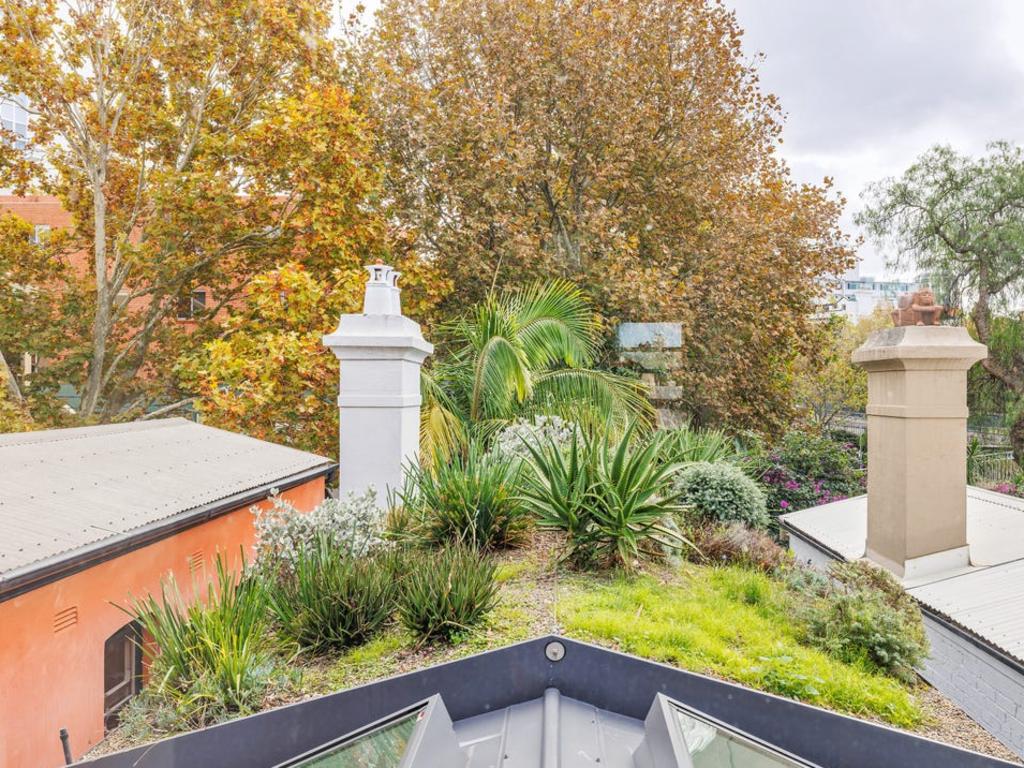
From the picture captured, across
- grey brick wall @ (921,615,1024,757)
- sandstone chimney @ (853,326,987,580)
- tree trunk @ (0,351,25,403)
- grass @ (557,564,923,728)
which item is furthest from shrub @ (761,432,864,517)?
tree trunk @ (0,351,25,403)

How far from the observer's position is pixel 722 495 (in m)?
7.00

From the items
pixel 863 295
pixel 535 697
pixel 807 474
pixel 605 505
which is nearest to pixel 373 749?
pixel 535 697

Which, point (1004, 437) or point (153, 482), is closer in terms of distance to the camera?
point (153, 482)

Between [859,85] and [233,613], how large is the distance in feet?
51.6

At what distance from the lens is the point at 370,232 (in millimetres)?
10969

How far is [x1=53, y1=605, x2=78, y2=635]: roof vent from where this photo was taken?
3.46 m

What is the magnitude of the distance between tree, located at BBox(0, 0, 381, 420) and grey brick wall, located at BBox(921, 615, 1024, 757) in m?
9.29

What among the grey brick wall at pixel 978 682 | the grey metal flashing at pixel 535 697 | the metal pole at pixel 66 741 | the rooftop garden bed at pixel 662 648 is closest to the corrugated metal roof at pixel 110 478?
the metal pole at pixel 66 741

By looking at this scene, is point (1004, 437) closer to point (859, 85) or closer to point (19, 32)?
point (859, 85)

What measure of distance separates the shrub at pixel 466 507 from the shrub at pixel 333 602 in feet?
3.01

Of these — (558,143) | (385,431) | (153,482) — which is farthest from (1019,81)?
(153,482)

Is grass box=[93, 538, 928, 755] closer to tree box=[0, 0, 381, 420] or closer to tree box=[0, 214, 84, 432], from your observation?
tree box=[0, 0, 381, 420]

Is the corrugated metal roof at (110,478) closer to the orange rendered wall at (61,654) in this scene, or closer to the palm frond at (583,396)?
the orange rendered wall at (61,654)

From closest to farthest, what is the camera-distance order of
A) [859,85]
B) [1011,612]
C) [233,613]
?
[233,613] < [1011,612] < [859,85]
